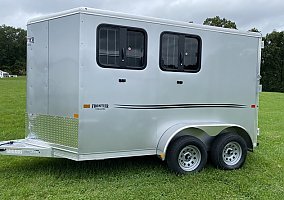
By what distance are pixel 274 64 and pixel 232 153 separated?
165 feet

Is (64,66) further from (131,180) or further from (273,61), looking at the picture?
(273,61)

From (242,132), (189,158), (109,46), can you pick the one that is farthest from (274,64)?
(109,46)

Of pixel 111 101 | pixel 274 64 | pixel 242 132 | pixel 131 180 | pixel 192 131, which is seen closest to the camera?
pixel 111 101

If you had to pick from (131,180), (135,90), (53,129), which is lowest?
(131,180)

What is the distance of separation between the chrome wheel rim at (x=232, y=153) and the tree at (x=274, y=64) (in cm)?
4844

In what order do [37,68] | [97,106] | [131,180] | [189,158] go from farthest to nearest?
1. [189,158]
2. [37,68]
3. [131,180]
4. [97,106]

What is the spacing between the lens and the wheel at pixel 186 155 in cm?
642

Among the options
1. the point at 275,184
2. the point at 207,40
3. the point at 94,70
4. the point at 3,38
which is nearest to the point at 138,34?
the point at 94,70

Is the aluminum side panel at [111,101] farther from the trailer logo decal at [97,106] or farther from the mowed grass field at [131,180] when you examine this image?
the mowed grass field at [131,180]

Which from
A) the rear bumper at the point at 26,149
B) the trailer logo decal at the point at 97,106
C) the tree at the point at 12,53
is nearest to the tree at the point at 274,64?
the tree at the point at 12,53

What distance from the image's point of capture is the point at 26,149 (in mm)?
6078

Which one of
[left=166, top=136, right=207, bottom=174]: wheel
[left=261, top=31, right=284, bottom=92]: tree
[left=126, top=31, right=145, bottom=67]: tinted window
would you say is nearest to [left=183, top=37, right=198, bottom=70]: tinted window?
[left=126, top=31, right=145, bottom=67]: tinted window

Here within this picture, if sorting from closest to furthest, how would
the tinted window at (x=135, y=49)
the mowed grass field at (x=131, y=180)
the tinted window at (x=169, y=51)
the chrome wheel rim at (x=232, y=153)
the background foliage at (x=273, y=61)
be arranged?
the mowed grass field at (x=131, y=180)
the tinted window at (x=135, y=49)
the tinted window at (x=169, y=51)
the chrome wheel rim at (x=232, y=153)
the background foliage at (x=273, y=61)

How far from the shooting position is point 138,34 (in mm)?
6277
